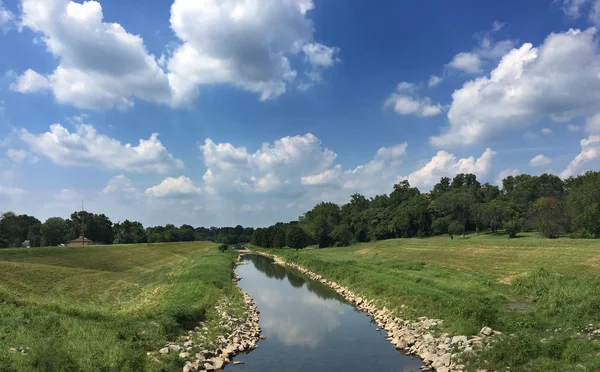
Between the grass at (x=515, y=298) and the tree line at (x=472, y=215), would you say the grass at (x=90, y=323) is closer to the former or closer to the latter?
the grass at (x=515, y=298)

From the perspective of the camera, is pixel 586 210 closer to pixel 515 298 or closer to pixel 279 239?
pixel 515 298

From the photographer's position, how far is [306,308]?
34.5 m

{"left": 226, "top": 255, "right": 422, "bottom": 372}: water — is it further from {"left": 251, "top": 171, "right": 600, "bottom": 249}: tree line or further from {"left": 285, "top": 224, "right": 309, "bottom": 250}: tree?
{"left": 285, "top": 224, "right": 309, "bottom": 250}: tree

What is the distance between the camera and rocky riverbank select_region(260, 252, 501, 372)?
16.8 m

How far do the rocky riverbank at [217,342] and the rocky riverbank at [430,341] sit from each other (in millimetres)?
8340

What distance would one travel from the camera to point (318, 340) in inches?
935

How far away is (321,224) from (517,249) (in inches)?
3274

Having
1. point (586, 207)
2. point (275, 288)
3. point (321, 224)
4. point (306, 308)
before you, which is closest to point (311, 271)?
point (275, 288)

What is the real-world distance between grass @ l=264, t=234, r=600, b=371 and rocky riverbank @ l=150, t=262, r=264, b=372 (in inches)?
413

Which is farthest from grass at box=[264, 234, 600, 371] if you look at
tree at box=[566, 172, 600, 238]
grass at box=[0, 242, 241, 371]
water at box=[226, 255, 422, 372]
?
tree at box=[566, 172, 600, 238]

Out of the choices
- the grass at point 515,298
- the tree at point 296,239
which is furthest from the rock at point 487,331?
the tree at point 296,239

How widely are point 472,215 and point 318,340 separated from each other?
314 ft

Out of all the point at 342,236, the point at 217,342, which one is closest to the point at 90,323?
the point at 217,342

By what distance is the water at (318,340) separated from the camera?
18750 millimetres
